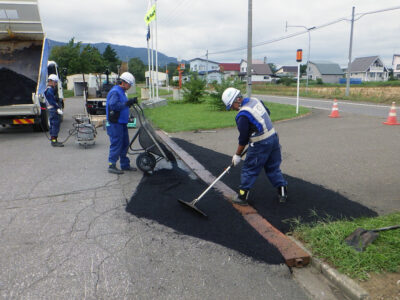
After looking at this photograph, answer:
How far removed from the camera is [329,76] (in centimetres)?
7919

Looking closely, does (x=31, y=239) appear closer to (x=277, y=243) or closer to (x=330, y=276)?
(x=277, y=243)

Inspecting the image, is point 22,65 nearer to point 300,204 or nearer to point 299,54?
point 299,54

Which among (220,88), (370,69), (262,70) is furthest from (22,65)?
(262,70)

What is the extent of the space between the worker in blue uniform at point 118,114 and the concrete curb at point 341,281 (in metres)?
3.93

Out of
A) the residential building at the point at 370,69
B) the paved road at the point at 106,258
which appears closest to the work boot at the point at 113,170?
the paved road at the point at 106,258

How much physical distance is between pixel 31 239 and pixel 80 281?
109 centimetres

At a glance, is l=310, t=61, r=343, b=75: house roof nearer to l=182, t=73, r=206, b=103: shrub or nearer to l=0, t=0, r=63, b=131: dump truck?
l=182, t=73, r=206, b=103: shrub

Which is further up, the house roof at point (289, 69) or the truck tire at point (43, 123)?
the house roof at point (289, 69)

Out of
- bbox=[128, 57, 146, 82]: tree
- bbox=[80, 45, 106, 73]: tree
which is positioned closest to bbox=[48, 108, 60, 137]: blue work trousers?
bbox=[80, 45, 106, 73]: tree

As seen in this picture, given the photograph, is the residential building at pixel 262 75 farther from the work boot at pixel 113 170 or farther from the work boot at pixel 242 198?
the work boot at pixel 242 198

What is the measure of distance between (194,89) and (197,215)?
705 inches

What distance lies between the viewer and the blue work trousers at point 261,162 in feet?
12.9

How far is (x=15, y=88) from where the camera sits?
33.9 feet

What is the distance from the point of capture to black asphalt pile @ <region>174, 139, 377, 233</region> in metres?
3.64
